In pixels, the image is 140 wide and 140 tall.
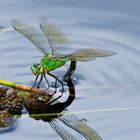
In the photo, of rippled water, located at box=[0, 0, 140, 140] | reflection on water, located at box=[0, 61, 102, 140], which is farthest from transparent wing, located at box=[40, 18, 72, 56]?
reflection on water, located at box=[0, 61, 102, 140]

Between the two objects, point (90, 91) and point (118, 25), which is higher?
point (118, 25)

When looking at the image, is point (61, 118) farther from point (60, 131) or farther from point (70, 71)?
point (70, 71)

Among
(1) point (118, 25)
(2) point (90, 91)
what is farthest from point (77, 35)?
(2) point (90, 91)

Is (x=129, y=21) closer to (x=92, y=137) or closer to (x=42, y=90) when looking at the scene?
(x=42, y=90)

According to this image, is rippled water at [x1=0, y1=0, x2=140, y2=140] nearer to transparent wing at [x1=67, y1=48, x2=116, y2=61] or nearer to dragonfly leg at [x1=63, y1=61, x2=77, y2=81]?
dragonfly leg at [x1=63, y1=61, x2=77, y2=81]

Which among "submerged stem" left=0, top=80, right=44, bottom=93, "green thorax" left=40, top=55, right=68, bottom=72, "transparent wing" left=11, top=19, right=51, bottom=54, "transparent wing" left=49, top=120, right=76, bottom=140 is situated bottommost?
"transparent wing" left=49, top=120, right=76, bottom=140
